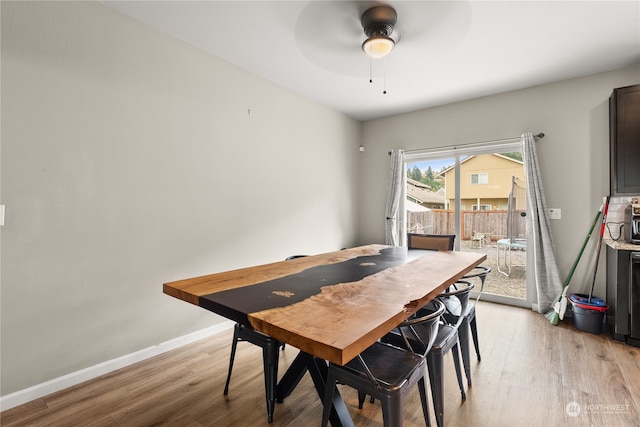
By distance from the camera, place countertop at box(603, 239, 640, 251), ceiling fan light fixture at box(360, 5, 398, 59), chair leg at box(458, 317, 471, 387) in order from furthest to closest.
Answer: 1. countertop at box(603, 239, 640, 251)
2. ceiling fan light fixture at box(360, 5, 398, 59)
3. chair leg at box(458, 317, 471, 387)

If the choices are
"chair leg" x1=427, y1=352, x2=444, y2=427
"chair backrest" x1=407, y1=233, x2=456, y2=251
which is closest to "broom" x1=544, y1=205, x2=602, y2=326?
"chair backrest" x1=407, y1=233, x2=456, y2=251

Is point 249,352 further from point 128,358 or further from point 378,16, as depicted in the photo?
point 378,16

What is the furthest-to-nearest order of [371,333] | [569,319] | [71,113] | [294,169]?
[294,169], [569,319], [71,113], [371,333]

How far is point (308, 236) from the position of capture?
152 inches

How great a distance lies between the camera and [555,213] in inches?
131

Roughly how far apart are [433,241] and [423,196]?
159 centimetres

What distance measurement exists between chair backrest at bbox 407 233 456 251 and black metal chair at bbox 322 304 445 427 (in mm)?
1747

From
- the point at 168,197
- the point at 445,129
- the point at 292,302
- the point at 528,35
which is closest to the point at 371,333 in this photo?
the point at 292,302

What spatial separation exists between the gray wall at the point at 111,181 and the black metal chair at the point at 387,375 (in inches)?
70.8

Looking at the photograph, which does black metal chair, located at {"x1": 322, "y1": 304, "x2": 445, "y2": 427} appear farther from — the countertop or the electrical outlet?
the electrical outlet

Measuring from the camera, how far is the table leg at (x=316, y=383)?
146 centimetres

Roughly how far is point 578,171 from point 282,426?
3800 millimetres

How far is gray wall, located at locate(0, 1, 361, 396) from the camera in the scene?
179cm

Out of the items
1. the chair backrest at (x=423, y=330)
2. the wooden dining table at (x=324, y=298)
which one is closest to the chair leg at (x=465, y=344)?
the wooden dining table at (x=324, y=298)
